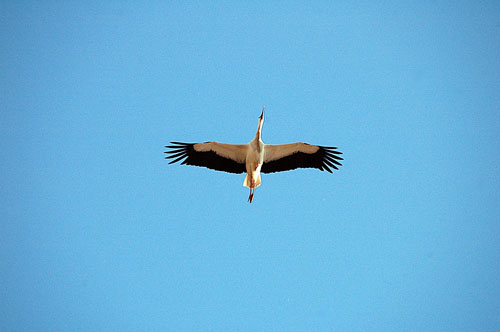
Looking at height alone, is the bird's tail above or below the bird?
below

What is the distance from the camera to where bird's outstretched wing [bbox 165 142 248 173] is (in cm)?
1118

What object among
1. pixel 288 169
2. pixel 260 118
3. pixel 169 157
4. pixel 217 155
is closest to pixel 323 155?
pixel 288 169

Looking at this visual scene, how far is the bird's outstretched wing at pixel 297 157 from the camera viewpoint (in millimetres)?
11262

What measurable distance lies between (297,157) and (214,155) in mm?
2594

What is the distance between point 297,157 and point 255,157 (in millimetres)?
1451

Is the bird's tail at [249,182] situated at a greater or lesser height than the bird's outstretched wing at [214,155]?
lesser

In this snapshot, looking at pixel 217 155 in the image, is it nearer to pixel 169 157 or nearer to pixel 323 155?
pixel 169 157

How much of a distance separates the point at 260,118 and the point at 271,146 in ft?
3.03

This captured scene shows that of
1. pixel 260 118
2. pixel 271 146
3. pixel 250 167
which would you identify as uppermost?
pixel 260 118

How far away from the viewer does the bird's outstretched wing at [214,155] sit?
11.2 metres

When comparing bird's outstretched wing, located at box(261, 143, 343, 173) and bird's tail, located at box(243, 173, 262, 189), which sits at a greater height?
bird's outstretched wing, located at box(261, 143, 343, 173)

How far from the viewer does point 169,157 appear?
1098 cm

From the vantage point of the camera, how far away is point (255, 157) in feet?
35.9

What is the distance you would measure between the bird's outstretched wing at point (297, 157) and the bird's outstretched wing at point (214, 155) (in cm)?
80
